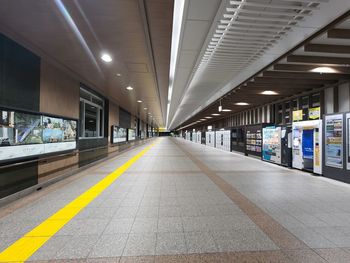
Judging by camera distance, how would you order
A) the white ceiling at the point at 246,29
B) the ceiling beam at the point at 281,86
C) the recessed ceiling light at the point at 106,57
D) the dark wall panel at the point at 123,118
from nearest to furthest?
the white ceiling at the point at 246,29, the recessed ceiling light at the point at 106,57, the ceiling beam at the point at 281,86, the dark wall panel at the point at 123,118

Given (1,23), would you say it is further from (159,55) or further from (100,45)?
(159,55)

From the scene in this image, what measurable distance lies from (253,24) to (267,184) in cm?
384

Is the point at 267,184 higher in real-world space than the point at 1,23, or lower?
lower

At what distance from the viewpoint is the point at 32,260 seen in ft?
7.38

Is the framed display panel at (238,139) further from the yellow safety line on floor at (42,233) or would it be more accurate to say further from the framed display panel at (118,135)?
the yellow safety line on floor at (42,233)

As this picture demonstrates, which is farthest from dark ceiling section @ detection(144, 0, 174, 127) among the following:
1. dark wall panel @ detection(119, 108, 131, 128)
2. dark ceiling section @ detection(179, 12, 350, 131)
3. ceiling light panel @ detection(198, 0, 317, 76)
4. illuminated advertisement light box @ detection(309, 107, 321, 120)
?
dark wall panel @ detection(119, 108, 131, 128)

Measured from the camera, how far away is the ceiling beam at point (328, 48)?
200 inches

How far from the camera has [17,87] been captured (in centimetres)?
476

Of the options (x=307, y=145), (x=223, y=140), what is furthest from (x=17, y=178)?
(x=223, y=140)

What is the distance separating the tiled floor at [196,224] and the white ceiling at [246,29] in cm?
343

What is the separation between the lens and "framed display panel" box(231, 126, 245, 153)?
45.3ft

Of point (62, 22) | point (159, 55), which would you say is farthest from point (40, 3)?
point (159, 55)

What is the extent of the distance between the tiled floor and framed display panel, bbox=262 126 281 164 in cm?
389

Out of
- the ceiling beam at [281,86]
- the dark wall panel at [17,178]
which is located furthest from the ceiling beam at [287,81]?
the dark wall panel at [17,178]
